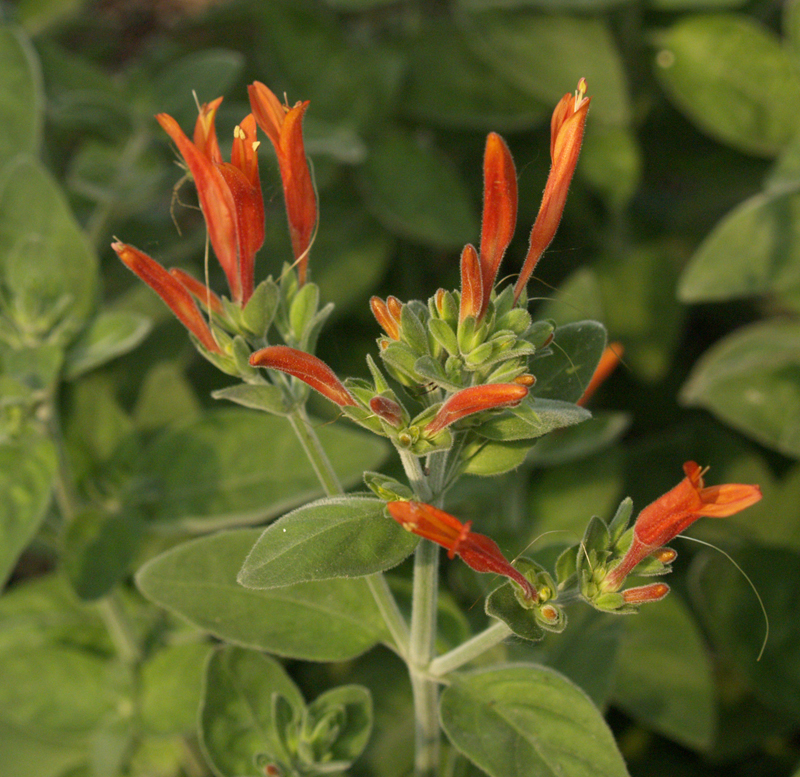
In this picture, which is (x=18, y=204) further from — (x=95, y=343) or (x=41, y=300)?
(x=95, y=343)

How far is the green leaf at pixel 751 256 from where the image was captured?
77.9 inches

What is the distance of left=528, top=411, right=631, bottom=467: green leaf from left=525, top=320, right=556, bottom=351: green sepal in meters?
0.92

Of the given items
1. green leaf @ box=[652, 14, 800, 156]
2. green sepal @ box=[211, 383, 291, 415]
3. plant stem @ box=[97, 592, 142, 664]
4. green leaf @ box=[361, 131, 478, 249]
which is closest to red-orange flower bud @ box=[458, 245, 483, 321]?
green sepal @ box=[211, 383, 291, 415]

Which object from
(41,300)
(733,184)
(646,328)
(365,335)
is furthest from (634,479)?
(41,300)

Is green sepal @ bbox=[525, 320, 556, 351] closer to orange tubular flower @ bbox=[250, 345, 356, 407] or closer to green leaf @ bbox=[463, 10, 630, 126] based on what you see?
orange tubular flower @ bbox=[250, 345, 356, 407]

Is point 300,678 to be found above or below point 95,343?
below

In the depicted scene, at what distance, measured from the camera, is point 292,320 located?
104cm

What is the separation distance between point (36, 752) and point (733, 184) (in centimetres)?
249

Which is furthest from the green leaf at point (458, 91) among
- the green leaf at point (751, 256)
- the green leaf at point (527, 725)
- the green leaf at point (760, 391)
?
the green leaf at point (527, 725)

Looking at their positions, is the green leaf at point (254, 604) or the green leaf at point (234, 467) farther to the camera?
the green leaf at point (234, 467)

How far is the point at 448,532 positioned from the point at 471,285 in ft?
0.84

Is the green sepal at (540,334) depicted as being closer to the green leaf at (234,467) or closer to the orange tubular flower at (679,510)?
the orange tubular flower at (679,510)

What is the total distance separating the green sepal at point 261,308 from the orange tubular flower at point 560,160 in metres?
0.28

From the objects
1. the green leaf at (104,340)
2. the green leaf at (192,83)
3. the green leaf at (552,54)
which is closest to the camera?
the green leaf at (104,340)
